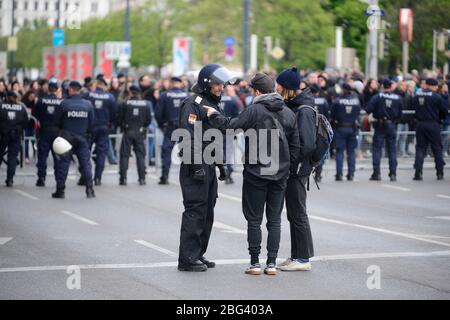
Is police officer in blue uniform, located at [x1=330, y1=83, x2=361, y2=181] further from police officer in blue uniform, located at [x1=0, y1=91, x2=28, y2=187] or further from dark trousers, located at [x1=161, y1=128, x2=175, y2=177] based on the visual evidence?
police officer in blue uniform, located at [x1=0, y1=91, x2=28, y2=187]

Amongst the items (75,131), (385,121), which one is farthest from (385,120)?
(75,131)

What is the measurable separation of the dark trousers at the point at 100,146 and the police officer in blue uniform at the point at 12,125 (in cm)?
132

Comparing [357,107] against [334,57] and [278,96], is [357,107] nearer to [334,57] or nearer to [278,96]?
[278,96]

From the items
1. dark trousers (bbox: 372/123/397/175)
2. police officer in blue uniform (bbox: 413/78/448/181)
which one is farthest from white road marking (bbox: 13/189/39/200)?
police officer in blue uniform (bbox: 413/78/448/181)

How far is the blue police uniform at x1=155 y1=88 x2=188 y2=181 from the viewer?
23656 mm

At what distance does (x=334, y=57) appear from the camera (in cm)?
4278

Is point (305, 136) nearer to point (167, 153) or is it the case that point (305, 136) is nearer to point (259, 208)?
point (259, 208)

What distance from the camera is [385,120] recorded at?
80.3 feet

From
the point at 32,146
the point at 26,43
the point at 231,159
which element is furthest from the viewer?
the point at 26,43

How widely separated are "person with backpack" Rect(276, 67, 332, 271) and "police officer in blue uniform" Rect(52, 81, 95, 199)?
886 centimetres

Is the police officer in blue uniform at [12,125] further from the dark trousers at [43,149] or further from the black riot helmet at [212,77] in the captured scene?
the black riot helmet at [212,77]

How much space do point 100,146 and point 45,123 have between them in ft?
3.69
